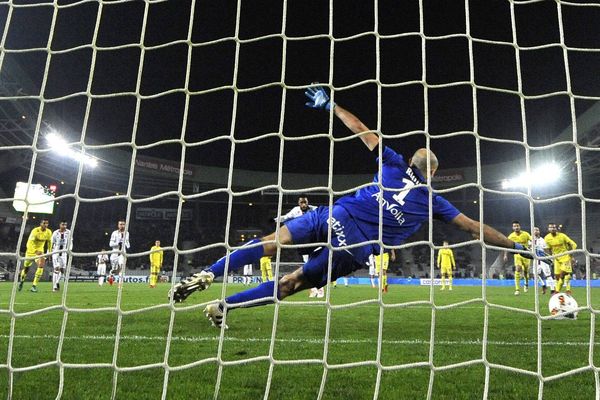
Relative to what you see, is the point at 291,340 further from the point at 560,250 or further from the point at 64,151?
the point at 64,151

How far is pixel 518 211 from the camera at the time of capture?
1179 inches

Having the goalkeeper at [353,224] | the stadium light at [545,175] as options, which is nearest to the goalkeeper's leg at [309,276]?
the goalkeeper at [353,224]

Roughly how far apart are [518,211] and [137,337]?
29.5 metres

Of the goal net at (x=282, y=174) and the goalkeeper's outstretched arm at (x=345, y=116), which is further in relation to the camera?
the goalkeeper's outstretched arm at (x=345, y=116)

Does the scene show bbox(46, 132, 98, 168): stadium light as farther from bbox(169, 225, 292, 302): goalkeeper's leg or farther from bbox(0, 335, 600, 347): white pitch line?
bbox(169, 225, 292, 302): goalkeeper's leg

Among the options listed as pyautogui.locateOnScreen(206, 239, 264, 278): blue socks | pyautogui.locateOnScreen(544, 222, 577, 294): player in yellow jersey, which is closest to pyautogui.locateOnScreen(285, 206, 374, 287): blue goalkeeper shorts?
pyautogui.locateOnScreen(206, 239, 264, 278): blue socks

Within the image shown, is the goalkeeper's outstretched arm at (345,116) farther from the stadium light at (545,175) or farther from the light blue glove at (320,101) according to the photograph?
the stadium light at (545,175)

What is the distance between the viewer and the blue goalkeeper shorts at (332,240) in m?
3.61

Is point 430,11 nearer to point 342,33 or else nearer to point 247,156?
point 342,33

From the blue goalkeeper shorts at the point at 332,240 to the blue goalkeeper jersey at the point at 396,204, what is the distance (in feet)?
0.23

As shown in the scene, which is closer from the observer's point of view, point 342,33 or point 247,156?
point 342,33

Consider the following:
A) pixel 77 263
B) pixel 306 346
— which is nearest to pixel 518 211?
pixel 77 263

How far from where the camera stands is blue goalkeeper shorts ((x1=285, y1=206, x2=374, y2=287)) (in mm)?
3613

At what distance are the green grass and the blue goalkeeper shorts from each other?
0.53 meters
